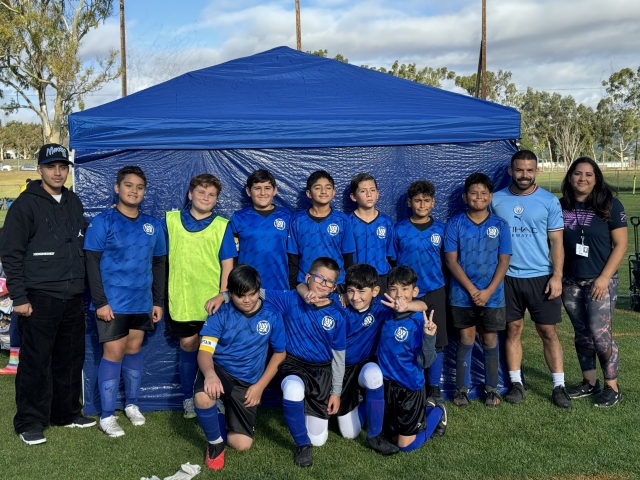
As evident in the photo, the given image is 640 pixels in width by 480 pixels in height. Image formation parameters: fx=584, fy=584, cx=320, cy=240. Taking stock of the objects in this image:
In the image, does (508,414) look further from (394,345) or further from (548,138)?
(548,138)

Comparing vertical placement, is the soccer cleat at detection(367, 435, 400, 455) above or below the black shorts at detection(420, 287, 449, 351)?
below

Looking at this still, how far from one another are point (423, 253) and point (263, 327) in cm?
119

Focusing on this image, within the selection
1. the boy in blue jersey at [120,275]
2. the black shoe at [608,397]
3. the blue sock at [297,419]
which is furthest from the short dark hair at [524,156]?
the boy in blue jersey at [120,275]

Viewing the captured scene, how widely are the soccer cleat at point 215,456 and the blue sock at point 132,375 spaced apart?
0.94 meters

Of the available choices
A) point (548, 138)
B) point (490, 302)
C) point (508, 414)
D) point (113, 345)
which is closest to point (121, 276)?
point (113, 345)

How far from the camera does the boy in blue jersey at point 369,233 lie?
3797 millimetres

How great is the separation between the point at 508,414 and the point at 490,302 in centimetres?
74

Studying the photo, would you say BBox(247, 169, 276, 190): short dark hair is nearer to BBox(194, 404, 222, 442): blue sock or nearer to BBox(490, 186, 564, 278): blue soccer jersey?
BBox(194, 404, 222, 442): blue sock

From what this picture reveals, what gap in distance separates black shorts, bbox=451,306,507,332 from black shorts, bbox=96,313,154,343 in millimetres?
2034

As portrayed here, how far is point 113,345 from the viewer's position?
11.9ft

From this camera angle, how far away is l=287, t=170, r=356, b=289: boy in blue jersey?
3.71 meters

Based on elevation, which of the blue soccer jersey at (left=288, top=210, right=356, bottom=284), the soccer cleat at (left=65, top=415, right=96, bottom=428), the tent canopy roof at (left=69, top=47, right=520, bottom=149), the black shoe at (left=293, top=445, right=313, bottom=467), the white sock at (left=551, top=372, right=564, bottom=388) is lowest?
the soccer cleat at (left=65, top=415, right=96, bottom=428)

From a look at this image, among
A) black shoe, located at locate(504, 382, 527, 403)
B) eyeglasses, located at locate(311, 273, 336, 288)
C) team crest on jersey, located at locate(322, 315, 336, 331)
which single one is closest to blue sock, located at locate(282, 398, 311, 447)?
team crest on jersey, located at locate(322, 315, 336, 331)

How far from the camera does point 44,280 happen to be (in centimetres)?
342
